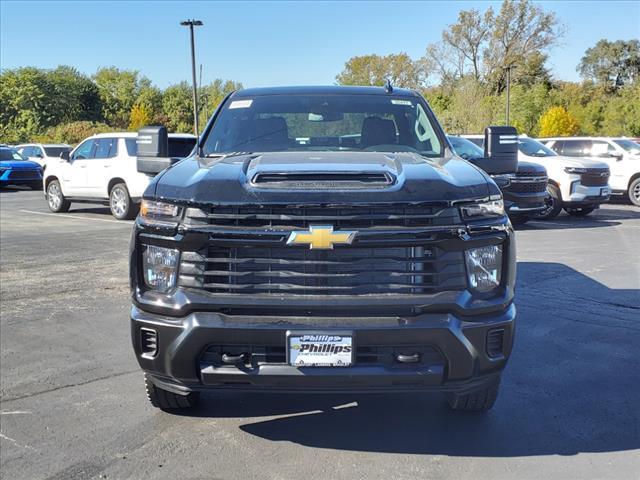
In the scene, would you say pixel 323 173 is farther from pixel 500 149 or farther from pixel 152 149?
pixel 152 149

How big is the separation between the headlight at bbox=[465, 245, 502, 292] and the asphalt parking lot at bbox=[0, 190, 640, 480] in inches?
37.1

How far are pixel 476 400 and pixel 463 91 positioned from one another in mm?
41648

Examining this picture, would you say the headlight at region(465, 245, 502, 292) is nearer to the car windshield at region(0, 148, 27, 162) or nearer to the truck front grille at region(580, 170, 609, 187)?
the truck front grille at region(580, 170, 609, 187)

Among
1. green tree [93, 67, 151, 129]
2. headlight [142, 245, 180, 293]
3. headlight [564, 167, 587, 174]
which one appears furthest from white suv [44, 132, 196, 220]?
green tree [93, 67, 151, 129]

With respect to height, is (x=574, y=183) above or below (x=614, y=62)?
below

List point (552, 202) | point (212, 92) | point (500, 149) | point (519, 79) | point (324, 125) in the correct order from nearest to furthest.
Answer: point (500, 149), point (324, 125), point (552, 202), point (519, 79), point (212, 92)

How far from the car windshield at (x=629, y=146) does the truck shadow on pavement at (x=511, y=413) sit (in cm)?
1315

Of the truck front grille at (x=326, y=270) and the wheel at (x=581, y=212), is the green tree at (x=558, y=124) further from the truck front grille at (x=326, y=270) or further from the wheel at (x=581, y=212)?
the truck front grille at (x=326, y=270)

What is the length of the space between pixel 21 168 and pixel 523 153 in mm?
18995

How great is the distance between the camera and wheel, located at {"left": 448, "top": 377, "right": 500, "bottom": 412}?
3705mm

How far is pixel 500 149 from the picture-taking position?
4562 millimetres

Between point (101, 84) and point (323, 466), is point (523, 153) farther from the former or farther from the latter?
point (101, 84)

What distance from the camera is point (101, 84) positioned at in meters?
88.9

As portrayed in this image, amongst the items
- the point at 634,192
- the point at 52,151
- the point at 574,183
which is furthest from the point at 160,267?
the point at 52,151
